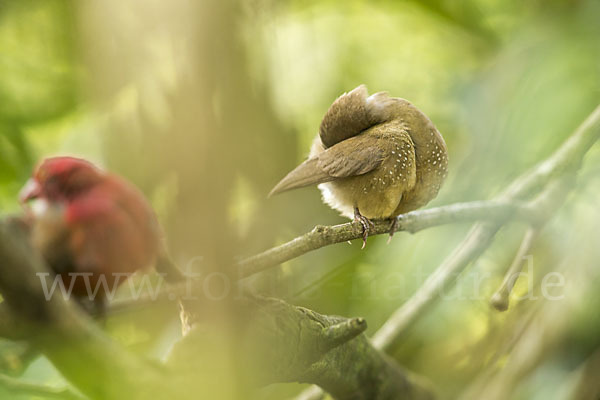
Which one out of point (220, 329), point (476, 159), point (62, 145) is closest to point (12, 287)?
point (220, 329)

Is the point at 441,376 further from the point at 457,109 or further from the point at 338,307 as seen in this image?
the point at 457,109

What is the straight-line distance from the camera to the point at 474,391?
77cm

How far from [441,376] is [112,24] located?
670 mm

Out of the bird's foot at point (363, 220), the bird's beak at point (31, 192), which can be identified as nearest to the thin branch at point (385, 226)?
the bird's foot at point (363, 220)

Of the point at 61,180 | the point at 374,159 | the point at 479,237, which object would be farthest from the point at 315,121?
the point at 61,180

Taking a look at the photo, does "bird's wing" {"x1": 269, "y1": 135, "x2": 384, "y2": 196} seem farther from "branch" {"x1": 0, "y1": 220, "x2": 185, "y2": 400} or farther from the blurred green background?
"branch" {"x1": 0, "y1": 220, "x2": 185, "y2": 400}

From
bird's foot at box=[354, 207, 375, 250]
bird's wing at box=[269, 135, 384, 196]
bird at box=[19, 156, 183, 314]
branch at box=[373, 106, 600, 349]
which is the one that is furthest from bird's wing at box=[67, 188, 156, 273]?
branch at box=[373, 106, 600, 349]

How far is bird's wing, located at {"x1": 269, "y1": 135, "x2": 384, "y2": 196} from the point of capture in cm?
59

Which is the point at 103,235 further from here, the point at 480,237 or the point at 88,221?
the point at 480,237

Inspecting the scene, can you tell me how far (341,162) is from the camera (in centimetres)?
63

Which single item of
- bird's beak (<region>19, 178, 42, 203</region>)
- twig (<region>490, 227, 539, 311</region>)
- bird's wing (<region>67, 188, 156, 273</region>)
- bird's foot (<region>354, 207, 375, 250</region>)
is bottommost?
twig (<region>490, 227, 539, 311</region>)

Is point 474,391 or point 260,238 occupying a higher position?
point 260,238

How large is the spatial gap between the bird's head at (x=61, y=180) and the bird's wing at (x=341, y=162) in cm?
26

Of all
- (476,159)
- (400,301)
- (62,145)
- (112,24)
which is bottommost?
(400,301)
